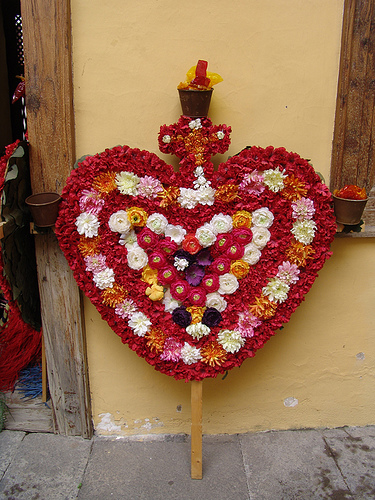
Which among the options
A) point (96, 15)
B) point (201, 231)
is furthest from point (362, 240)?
point (96, 15)

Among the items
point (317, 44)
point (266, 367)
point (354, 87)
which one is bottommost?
point (266, 367)

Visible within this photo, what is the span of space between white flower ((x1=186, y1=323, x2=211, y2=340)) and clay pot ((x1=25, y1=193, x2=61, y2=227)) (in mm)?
819

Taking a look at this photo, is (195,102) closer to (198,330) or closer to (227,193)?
(227,193)

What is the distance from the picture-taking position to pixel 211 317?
2.01 m

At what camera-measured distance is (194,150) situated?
1938 millimetres

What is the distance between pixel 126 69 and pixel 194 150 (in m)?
0.54

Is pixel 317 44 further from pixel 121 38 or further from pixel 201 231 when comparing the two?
pixel 201 231

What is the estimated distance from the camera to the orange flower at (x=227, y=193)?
195 centimetres

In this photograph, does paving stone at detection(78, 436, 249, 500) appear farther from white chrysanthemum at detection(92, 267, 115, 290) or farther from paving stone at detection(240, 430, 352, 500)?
white chrysanthemum at detection(92, 267, 115, 290)

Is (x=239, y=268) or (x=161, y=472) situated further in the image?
(x=161, y=472)

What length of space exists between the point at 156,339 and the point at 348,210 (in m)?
1.10

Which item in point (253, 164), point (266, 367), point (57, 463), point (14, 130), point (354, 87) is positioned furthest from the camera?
point (14, 130)

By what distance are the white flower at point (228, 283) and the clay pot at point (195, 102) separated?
0.75 metres

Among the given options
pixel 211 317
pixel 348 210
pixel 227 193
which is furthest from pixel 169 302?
pixel 348 210
